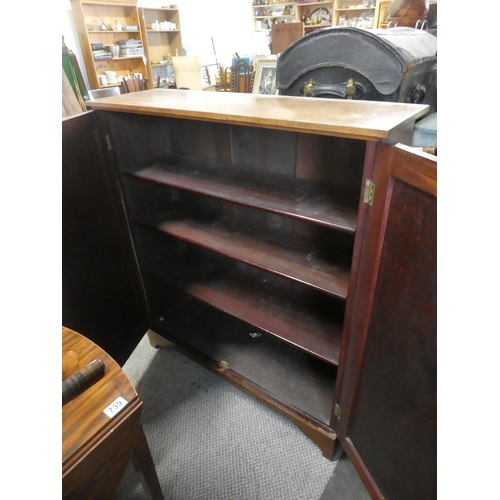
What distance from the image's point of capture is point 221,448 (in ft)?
4.80

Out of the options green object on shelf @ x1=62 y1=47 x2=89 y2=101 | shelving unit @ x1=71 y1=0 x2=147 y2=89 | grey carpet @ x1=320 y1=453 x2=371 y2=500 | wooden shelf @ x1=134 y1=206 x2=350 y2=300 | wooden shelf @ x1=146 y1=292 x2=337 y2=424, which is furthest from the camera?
shelving unit @ x1=71 y1=0 x2=147 y2=89

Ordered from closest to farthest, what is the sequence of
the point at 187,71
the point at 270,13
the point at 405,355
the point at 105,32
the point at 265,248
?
the point at 405,355, the point at 265,248, the point at 105,32, the point at 187,71, the point at 270,13

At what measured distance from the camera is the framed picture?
3113 mm

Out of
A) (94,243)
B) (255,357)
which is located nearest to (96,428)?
(94,243)

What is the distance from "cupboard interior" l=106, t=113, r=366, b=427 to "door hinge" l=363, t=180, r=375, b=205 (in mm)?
120

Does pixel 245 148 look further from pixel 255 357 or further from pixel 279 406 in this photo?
pixel 279 406

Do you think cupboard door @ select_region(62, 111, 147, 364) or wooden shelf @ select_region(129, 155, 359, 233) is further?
cupboard door @ select_region(62, 111, 147, 364)

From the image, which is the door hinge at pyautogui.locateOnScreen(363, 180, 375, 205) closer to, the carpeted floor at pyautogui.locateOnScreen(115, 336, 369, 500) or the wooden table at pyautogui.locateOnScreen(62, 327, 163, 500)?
the wooden table at pyautogui.locateOnScreen(62, 327, 163, 500)

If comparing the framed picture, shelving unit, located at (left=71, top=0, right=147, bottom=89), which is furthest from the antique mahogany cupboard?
shelving unit, located at (left=71, top=0, right=147, bottom=89)

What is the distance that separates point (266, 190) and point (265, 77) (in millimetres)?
2373
